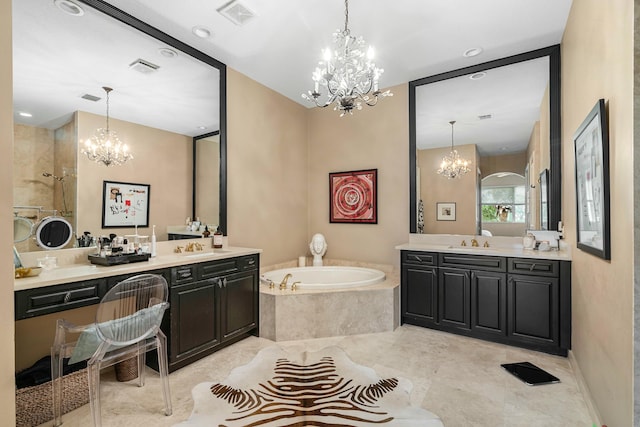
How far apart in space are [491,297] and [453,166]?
1.56 m

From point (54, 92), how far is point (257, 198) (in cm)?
219

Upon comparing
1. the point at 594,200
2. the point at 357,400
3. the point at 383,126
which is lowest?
the point at 357,400

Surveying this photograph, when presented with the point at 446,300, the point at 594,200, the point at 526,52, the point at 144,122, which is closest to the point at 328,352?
the point at 446,300

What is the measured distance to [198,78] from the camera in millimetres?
3309

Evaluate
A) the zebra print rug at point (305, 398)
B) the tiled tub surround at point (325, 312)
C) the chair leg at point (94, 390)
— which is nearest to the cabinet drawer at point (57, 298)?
the chair leg at point (94, 390)

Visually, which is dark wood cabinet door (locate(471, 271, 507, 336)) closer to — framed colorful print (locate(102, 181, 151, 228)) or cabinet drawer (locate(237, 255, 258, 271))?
cabinet drawer (locate(237, 255, 258, 271))

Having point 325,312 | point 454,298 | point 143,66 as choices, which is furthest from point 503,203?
point 143,66

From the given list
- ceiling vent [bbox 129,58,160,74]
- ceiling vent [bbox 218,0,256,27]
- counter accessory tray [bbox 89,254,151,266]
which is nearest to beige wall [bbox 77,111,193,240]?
counter accessory tray [bbox 89,254,151,266]

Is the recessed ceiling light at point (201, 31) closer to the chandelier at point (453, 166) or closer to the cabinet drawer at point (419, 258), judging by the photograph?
the chandelier at point (453, 166)

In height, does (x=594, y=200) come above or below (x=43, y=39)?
below

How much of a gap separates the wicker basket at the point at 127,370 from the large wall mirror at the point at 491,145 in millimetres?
3227

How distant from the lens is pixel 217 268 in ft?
9.53

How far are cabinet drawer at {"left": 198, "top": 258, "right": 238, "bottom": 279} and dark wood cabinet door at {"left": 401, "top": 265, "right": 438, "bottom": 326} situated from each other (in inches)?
77.1

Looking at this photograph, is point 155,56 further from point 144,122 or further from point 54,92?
point 54,92
